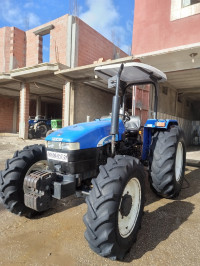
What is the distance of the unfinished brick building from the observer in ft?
29.8

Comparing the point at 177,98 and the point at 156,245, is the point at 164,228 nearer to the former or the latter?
the point at 156,245

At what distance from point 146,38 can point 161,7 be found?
1.00m

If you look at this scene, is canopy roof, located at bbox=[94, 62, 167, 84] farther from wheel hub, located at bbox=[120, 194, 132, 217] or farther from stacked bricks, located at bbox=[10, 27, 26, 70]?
stacked bricks, located at bbox=[10, 27, 26, 70]

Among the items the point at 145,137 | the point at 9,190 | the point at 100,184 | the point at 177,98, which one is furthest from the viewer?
the point at 177,98

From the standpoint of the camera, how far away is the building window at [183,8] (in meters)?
5.82

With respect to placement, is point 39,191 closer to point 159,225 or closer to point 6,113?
point 159,225

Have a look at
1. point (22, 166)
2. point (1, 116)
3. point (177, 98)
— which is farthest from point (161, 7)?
point (1, 116)

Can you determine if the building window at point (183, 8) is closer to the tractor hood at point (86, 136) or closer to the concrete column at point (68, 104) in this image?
the concrete column at point (68, 104)

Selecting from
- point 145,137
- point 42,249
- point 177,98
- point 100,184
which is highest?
point 177,98

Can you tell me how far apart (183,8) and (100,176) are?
6.43 m

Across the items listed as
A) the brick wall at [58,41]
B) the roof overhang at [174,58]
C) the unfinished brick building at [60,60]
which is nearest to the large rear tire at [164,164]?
the roof overhang at [174,58]

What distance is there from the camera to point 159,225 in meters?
2.37

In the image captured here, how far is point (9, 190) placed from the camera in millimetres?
2281

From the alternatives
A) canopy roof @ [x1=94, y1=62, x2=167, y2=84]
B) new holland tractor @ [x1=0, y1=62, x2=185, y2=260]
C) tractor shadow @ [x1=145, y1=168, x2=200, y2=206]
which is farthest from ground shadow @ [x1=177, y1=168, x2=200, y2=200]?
canopy roof @ [x1=94, y1=62, x2=167, y2=84]
